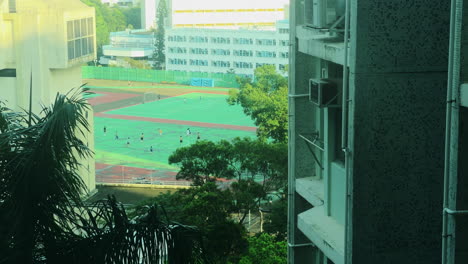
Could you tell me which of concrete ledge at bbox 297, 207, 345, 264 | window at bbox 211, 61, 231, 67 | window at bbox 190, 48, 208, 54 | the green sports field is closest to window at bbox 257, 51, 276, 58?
window at bbox 211, 61, 231, 67

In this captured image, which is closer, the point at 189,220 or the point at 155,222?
the point at 155,222

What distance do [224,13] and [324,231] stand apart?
45.0m

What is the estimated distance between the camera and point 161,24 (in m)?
50.9

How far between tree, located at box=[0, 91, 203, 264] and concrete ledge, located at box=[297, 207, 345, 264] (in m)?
0.83

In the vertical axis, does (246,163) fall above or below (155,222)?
below

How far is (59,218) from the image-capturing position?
3.26 m

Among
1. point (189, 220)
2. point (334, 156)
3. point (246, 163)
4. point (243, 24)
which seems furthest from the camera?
point (243, 24)

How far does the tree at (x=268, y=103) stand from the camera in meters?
17.9

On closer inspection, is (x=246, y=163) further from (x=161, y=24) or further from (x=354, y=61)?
(x=161, y=24)

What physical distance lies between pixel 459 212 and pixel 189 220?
7.25m

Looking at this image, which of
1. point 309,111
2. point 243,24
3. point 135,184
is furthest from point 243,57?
point 309,111

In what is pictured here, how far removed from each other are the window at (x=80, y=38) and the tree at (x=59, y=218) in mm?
13498

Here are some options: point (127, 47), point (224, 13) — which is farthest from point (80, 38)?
point (127, 47)

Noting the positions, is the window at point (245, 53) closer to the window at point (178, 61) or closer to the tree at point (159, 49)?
the window at point (178, 61)
